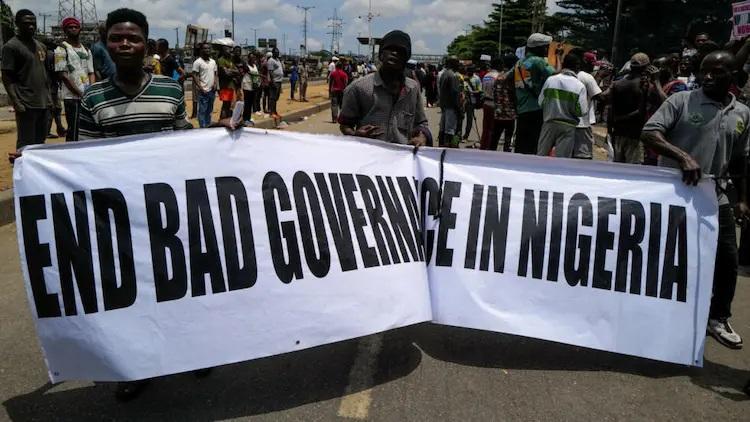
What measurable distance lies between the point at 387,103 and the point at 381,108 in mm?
58

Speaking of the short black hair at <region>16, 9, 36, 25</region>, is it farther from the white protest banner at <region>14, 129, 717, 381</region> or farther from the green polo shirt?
the green polo shirt

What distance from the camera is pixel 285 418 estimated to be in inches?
114

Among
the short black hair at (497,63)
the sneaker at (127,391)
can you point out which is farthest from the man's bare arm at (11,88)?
the short black hair at (497,63)

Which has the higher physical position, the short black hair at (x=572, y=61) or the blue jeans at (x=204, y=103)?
the short black hair at (x=572, y=61)

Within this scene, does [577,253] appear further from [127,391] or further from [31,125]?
[31,125]

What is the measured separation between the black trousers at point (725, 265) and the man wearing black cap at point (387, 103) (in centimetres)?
199

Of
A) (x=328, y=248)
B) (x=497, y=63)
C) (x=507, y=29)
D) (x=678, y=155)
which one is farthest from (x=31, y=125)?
(x=507, y=29)

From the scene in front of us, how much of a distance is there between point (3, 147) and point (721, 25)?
36.3m

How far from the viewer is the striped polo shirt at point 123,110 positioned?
3074 millimetres

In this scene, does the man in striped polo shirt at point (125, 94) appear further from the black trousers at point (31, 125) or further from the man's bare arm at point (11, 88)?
Answer: the black trousers at point (31, 125)

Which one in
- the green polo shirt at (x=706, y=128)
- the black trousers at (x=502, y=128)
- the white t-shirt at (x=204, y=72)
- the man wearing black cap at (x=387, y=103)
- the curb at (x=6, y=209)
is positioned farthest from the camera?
the white t-shirt at (x=204, y=72)

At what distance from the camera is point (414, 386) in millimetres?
3271

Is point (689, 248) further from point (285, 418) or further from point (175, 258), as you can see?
point (175, 258)

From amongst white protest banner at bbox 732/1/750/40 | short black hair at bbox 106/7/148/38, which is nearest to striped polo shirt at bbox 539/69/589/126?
white protest banner at bbox 732/1/750/40
